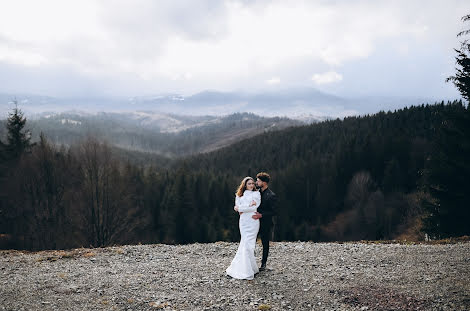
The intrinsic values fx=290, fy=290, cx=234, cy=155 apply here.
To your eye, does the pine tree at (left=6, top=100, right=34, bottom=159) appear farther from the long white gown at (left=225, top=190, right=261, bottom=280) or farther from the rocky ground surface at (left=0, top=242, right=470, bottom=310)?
the long white gown at (left=225, top=190, right=261, bottom=280)

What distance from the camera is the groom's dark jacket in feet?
33.7

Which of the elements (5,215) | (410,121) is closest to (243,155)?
(410,121)

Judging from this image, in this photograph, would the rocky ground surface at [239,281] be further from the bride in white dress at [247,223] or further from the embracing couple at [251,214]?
the embracing couple at [251,214]

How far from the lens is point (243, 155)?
149m

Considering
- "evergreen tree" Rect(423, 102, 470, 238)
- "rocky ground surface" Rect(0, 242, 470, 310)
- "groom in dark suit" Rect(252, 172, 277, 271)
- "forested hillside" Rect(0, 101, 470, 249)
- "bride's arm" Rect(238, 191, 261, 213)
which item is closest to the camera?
"rocky ground surface" Rect(0, 242, 470, 310)

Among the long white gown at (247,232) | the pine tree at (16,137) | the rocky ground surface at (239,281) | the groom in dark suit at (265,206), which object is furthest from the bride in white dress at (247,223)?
the pine tree at (16,137)

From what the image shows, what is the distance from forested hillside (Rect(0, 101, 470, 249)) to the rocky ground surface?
8520 millimetres

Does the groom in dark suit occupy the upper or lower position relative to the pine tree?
lower

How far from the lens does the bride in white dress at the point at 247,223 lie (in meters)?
10.2

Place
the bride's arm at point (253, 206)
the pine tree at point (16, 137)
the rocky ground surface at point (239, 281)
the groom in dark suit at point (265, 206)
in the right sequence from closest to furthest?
the rocky ground surface at point (239, 281)
the bride's arm at point (253, 206)
the groom in dark suit at point (265, 206)
the pine tree at point (16, 137)

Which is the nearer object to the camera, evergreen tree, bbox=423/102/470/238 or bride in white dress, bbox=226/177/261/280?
bride in white dress, bbox=226/177/261/280

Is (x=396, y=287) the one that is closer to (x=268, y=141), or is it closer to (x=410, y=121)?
(x=410, y=121)

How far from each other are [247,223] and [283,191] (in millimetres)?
68596

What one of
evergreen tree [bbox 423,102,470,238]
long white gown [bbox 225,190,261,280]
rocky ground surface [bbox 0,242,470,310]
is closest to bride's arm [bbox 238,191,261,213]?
long white gown [bbox 225,190,261,280]
